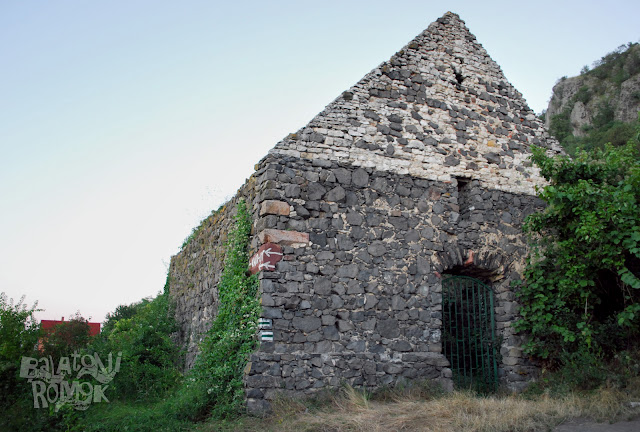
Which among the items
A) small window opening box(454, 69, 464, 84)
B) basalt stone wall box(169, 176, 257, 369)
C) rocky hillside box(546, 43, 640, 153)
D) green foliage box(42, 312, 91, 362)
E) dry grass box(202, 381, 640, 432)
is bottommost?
dry grass box(202, 381, 640, 432)

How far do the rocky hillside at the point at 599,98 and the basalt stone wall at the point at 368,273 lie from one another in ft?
83.9

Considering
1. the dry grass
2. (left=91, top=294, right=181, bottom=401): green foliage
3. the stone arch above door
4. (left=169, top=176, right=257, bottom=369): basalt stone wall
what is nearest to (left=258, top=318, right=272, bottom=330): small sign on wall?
the dry grass

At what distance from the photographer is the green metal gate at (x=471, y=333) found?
814 cm

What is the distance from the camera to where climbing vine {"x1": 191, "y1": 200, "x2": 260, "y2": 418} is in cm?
681

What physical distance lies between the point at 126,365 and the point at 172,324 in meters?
2.04

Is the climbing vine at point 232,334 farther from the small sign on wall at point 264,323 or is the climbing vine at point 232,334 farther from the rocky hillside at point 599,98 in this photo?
the rocky hillside at point 599,98

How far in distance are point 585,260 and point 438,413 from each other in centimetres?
356

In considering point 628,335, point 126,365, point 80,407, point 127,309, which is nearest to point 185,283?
point 126,365

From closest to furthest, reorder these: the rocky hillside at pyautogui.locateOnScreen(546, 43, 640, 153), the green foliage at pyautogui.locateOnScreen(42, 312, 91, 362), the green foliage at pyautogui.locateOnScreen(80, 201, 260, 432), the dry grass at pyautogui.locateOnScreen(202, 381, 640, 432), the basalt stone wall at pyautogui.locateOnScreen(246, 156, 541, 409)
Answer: the dry grass at pyautogui.locateOnScreen(202, 381, 640, 432) → the green foliage at pyautogui.locateOnScreen(80, 201, 260, 432) → the basalt stone wall at pyautogui.locateOnScreen(246, 156, 541, 409) → the green foliage at pyautogui.locateOnScreen(42, 312, 91, 362) → the rocky hillside at pyautogui.locateOnScreen(546, 43, 640, 153)

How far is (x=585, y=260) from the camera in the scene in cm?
762

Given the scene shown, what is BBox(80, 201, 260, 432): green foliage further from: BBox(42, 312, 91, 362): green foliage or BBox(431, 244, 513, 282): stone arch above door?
BBox(431, 244, 513, 282): stone arch above door

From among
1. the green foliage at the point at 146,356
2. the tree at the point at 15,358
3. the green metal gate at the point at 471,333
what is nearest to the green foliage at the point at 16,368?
the tree at the point at 15,358

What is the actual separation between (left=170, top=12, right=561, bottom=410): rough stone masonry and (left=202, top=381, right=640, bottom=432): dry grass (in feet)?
1.34

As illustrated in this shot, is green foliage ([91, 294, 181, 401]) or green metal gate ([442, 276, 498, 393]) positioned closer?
green metal gate ([442, 276, 498, 393])
